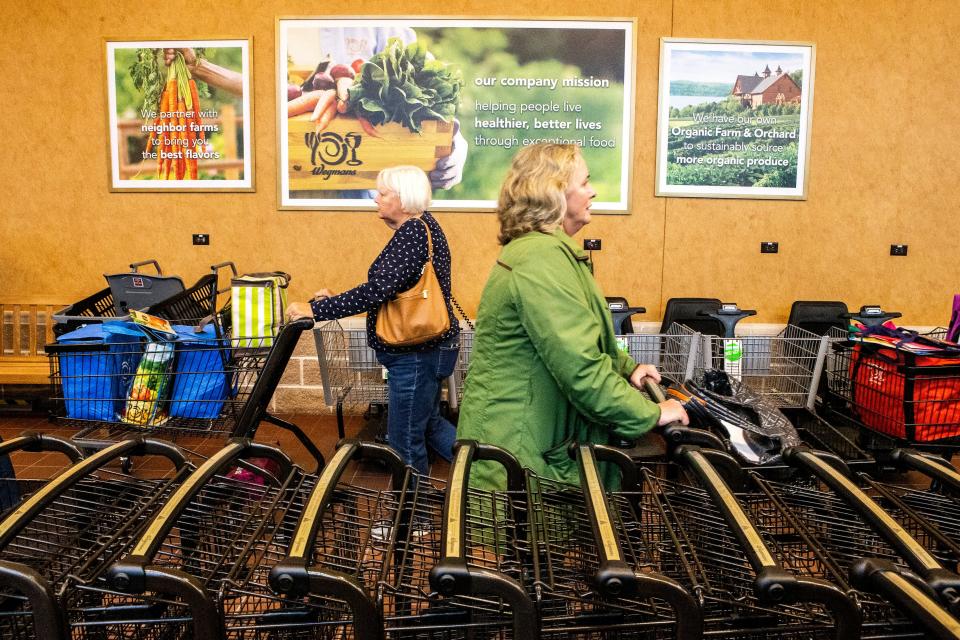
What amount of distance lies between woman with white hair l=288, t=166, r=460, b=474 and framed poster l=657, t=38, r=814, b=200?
2.71 meters

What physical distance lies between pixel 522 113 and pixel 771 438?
3.51m

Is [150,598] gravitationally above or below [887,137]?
below

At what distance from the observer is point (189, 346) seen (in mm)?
3697

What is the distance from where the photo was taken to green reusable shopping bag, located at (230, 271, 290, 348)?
3.89 metres

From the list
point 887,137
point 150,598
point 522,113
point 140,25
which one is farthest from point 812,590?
point 140,25

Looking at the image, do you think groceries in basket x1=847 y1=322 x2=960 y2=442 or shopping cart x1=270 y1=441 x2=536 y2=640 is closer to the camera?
shopping cart x1=270 y1=441 x2=536 y2=640

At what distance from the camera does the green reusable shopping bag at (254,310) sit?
3.89 m

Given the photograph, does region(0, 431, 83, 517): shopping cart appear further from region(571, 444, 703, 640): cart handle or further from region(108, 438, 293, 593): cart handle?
region(571, 444, 703, 640): cart handle

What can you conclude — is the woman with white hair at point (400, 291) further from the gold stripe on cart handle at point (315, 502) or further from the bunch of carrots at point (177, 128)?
the bunch of carrots at point (177, 128)

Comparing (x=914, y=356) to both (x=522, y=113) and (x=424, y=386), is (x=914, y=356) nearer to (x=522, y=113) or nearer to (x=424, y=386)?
(x=424, y=386)

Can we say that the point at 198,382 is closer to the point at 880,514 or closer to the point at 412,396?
the point at 412,396

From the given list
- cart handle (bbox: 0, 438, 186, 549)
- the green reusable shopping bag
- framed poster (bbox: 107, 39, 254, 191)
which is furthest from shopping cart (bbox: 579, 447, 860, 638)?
framed poster (bbox: 107, 39, 254, 191)

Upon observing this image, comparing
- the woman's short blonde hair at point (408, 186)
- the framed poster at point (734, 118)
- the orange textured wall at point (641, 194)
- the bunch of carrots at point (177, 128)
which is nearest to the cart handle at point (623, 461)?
the woman's short blonde hair at point (408, 186)

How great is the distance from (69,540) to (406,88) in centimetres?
474
